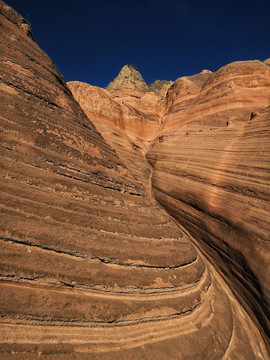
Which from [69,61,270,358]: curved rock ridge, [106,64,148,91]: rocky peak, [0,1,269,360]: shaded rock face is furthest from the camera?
[106,64,148,91]: rocky peak

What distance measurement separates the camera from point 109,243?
3.05m

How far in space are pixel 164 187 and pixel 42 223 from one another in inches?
255

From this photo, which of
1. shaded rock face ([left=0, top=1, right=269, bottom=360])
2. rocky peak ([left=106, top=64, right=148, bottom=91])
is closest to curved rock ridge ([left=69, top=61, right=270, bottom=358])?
shaded rock face ([left=0, top=1, right=269, bottom=360])

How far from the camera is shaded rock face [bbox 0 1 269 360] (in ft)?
6.90

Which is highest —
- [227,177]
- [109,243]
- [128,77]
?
[128,77]

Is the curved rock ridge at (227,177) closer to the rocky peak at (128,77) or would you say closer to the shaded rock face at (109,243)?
the shaded rock face at (109,243)

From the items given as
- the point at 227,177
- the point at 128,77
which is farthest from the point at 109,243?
the point at 128,77

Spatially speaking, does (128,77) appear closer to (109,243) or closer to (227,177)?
(227,177)

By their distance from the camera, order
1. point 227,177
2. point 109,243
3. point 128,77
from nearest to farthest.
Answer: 1. point 109,243
2. point 227,177
3. point 128,77

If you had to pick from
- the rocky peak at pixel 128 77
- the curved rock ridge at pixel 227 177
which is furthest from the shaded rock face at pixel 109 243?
the rocky peak at pixel 128 77

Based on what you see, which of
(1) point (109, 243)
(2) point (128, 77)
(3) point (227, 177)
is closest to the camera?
(1) point (109, 243)

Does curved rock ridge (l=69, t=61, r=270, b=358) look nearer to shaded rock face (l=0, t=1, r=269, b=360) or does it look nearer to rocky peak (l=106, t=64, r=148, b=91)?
shaded rock face (l=0, t=1, r=269, b=360)

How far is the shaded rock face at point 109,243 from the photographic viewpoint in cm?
210

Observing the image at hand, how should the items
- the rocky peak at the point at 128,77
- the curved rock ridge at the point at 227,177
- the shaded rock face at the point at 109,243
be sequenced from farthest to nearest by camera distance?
the rocky peak at the point at 128,77 < the curved rock ridge at the point at 227,177 < the shaded rock face at the point at 109,243
